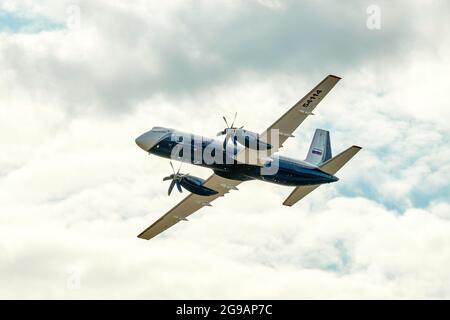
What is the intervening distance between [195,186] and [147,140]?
7.37 meters

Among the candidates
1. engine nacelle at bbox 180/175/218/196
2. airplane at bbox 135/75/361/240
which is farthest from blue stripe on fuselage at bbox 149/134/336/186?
engine nacelle at bbox 180/175/218/196

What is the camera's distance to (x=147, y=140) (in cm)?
7031

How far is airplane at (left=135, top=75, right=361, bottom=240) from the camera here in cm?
6919

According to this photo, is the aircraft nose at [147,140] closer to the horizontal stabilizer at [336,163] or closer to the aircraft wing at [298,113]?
the aircraft wing at [298,113]

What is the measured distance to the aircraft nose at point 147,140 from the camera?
230ft

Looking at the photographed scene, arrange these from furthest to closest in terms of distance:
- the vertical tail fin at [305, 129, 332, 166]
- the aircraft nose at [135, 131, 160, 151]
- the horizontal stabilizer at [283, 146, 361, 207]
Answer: the vertical tail fin at [305, 129, 332, 166], the horizontal stabilizer at [283, 146, 361, 207], the aircraft nose at [135, 131, 160, 151]

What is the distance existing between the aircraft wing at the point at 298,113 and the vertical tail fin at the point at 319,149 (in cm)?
609

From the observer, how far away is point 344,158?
73.1 m

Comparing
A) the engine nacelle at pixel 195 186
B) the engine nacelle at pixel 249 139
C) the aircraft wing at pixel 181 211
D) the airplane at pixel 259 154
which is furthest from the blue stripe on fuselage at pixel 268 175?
the aircraft wing at pixel 181 211

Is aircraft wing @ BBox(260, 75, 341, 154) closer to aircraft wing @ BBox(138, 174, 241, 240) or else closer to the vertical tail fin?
the vertical tail fin

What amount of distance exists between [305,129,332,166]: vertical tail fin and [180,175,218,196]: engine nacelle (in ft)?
31.2

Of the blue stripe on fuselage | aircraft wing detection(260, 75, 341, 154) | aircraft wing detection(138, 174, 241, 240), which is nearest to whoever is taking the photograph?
aircraft wing detection(260, 75, 341, 154)

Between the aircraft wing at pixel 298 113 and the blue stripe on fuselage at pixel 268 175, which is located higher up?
the aircraft wing at pixel 298 113

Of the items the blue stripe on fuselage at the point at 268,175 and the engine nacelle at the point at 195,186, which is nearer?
the blue stripe on fuselage at the point at 268,175
